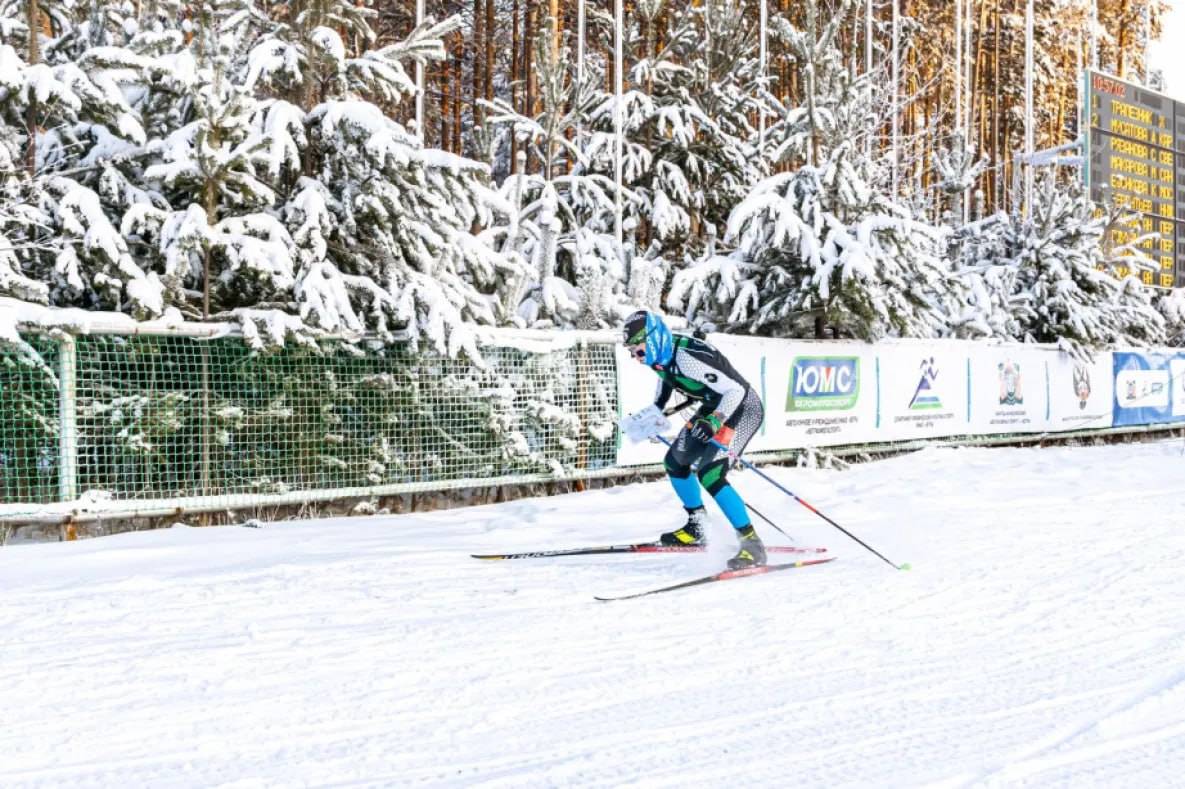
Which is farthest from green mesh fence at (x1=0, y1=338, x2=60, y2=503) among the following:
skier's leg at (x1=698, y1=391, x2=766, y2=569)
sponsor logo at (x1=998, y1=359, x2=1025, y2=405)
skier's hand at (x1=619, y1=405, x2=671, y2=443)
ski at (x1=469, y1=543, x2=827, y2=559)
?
sponsor logo at (x1=998, y1=359, x2=1025, y2=405)

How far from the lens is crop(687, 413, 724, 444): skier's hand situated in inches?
275

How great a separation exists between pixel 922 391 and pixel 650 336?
9.09 metres

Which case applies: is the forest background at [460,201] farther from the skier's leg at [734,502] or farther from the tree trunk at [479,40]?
the skier's leg at [734,502]

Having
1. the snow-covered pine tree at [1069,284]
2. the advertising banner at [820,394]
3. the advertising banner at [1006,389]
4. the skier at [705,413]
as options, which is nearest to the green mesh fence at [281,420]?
the advertising banner at [820,394]

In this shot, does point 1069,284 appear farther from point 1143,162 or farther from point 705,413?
point 705,413

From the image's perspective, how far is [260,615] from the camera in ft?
18.1

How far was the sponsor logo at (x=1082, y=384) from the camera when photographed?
18.3m

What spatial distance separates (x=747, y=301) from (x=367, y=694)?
413 inches

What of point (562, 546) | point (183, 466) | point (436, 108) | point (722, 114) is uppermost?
point (436, 108)

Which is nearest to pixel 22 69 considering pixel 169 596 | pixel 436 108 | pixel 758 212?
pixel 169 596

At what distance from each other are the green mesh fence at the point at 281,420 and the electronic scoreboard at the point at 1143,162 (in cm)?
1431

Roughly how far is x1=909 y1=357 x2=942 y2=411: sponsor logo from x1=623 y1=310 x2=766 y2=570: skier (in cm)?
833

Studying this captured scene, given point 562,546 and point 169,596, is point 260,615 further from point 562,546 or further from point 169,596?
point 562,546

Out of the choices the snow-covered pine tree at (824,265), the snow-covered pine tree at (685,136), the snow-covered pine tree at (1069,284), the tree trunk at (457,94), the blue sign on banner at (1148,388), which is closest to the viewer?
the snow-covered pine tree at (824,265)
